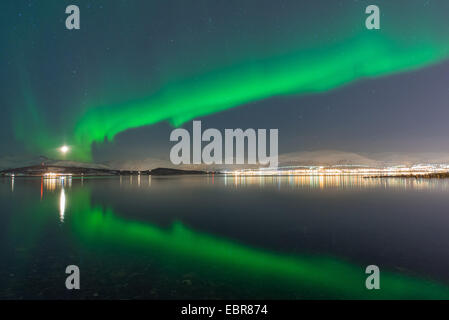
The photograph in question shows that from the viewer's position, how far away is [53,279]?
9.11 metres

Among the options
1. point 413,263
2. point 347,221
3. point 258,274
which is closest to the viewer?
point 258,274

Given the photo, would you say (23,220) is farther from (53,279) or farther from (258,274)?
(258,274)

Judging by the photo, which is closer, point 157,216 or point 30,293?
point 30,293

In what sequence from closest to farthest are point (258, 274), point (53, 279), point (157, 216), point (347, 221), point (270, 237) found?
point (53, 279), point (258, 274), point (270, 237), point (347, 221), point (157, 216)

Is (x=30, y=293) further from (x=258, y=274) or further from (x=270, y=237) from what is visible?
(x=270, y=237)

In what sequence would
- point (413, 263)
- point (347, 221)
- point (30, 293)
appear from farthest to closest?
point (347, 221)
point (413, 263)
point (30, 293)
